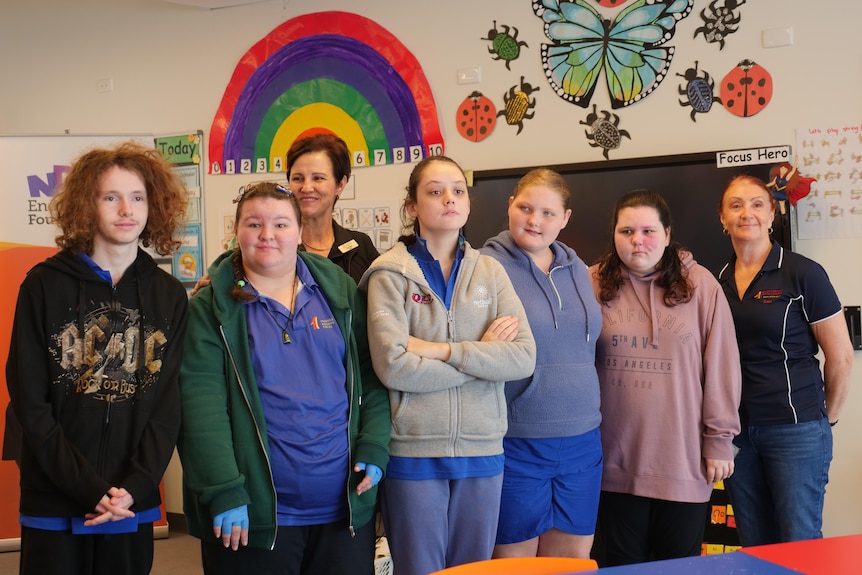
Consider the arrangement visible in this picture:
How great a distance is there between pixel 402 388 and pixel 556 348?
1.67 feet

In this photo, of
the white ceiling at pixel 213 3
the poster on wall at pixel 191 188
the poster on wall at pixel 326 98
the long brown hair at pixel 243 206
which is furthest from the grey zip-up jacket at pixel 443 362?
the white ceiling at pixel 213 3

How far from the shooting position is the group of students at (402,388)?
5.72ft

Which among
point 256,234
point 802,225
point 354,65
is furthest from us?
point 354,65

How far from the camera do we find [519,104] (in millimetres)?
3590

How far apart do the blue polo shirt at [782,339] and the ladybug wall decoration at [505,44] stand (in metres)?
1.69

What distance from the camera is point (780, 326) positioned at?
94.2 inches

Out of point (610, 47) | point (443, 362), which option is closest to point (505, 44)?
point (610, 47)

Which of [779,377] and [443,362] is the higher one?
[443,362]

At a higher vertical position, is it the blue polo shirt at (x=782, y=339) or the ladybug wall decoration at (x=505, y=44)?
the ladybug wall decoration at (x=505, y=44)

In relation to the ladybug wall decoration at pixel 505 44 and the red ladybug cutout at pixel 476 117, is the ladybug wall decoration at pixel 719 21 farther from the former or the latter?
the red ladybug cutout at pixel 476 117

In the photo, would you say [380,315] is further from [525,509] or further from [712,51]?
[712,51]

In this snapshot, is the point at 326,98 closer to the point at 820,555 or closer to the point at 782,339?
the point at 782,339

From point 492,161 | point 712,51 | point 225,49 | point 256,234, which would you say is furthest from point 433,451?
point 225,49

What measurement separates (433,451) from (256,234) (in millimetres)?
717
